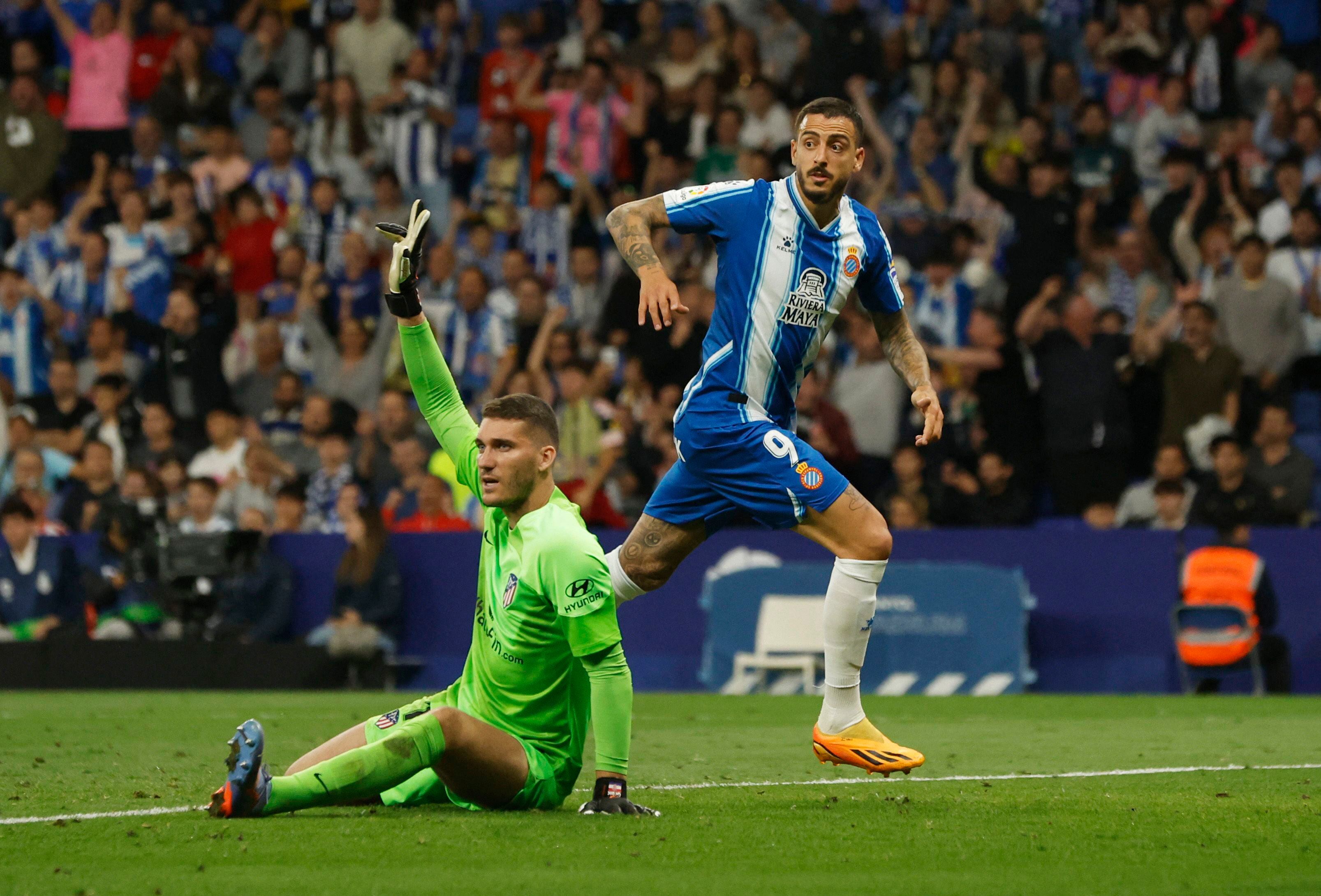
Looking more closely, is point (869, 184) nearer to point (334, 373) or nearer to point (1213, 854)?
point (334, 373)

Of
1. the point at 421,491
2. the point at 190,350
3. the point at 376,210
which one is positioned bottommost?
the point at 421,491

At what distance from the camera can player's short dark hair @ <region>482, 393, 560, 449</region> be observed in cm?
576

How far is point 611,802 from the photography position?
577 centimetres

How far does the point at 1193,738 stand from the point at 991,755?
147 cm

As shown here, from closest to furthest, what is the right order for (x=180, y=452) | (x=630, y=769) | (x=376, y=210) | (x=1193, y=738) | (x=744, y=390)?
(x=744, y=390) < (x=630, y=769) < (x=1193, y=738) < (x=180, y=452) < (x=376, y=210)

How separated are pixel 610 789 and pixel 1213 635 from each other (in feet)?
29.3

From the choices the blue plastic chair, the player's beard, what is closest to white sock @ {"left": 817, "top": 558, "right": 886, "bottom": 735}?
the player's beard

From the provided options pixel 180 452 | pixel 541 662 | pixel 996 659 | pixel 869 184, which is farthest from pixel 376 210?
pixel 541 662

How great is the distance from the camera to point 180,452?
16828 mm

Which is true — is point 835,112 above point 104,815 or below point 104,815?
above

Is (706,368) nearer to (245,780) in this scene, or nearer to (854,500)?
(854,500)

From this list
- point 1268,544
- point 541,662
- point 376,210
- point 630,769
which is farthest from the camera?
point 376,210

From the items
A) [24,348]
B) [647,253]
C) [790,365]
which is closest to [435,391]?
[647,253]

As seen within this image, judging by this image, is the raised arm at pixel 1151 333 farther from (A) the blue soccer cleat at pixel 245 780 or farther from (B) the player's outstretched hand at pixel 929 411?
(A) the blue soccer cleat at pixel 245 780
